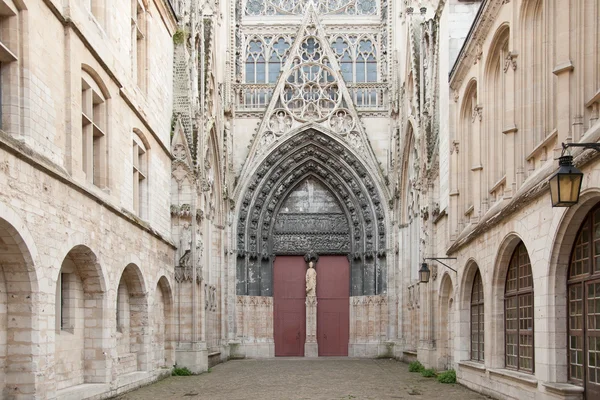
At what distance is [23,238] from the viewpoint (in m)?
10.3

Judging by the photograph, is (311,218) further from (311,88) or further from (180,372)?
(180,372)

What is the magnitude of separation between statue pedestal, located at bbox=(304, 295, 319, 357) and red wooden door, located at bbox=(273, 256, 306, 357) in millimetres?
753

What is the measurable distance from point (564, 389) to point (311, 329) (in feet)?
75.1

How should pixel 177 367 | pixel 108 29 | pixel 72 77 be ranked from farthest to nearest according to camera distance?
pixel 177 367 < pixel 108 29 < pixel 72 77

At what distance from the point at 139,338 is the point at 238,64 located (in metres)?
16.5

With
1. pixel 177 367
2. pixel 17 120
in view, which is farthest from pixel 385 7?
pixel 17 120

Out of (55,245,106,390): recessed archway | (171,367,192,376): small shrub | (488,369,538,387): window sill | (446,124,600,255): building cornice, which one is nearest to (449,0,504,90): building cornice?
(446,124,600,255): building cornice

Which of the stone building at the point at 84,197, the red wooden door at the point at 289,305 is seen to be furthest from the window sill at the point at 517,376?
the red wooden door at the point at 289,305

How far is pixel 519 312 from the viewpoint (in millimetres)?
13562

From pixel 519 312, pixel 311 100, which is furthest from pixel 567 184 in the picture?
pixel 311 100

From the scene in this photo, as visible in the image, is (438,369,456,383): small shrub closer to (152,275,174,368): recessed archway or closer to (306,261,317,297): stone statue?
(152,275,174,368): recessed archway

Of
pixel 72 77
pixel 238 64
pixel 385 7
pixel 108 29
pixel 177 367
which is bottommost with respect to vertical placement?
pixel 177 367

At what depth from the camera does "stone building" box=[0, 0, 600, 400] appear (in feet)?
35.4

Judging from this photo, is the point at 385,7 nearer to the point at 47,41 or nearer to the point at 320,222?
the point at 320,222
